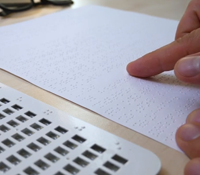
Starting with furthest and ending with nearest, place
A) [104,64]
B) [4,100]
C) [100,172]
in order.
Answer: [104,64], [4,100], [100,172]

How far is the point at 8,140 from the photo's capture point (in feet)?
1.00

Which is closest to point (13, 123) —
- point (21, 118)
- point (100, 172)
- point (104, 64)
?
point (21, 118)

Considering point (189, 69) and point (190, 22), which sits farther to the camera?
point (190, 22)

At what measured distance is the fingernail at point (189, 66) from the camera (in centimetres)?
34

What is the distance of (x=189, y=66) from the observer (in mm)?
347

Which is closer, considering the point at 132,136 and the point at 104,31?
the point at 132,136

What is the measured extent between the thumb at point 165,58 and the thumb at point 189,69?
0.31 ft

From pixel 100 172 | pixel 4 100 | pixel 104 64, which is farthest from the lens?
pixel 104 64

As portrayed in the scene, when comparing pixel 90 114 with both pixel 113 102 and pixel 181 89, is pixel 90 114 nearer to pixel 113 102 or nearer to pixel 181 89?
pixel 113 102

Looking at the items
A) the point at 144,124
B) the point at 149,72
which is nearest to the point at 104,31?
the point at 149,72

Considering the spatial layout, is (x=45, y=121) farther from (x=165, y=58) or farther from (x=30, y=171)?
(x=165, y=58)

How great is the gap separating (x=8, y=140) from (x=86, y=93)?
14cm

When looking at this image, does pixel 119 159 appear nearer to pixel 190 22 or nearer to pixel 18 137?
pixel 18 137

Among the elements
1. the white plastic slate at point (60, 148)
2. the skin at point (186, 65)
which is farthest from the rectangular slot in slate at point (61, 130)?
the skin at point (186, 65)
